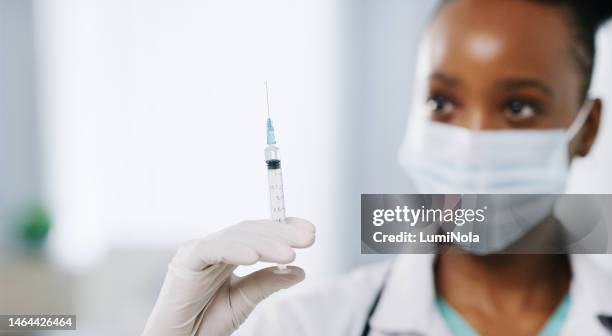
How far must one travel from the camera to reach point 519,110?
109 centimetres

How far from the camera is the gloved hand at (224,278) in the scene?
1049 millimetres

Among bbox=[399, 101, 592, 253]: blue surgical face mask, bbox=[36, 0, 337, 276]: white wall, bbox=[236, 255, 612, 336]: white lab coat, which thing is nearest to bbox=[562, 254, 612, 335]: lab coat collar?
bbox=[236, 255, 612, 336]: white lab coat

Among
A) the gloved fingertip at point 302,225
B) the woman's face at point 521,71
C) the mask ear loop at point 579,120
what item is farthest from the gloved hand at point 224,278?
the mask ear loop at point 579,120

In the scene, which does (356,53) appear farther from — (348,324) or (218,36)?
(348,324)

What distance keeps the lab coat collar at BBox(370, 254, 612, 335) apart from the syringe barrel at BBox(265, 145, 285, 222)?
28 centimetres

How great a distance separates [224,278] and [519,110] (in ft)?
2.14

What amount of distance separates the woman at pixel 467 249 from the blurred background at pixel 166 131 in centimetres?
8

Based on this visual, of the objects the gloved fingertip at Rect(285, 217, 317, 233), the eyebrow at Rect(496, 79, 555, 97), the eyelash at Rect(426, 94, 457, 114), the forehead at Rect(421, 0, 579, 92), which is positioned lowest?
the gloved fingertip at Rect(285, 217, 317, 233)

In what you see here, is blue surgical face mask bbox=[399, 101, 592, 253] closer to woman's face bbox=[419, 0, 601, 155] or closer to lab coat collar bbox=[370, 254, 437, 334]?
woman's face bbox=[419, 0, 601, 155]

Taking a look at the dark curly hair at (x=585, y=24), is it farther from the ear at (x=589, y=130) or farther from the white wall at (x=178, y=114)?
the white wall at (x=178, y=114)

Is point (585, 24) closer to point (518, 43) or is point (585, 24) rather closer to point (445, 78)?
point (518, 43)

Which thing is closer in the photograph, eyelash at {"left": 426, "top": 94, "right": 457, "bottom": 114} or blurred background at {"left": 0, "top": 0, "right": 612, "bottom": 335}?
eyelash at {"left": 426, "top": 94, "right": 457, "bottom": 114}

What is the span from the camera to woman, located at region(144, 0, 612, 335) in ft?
3.57

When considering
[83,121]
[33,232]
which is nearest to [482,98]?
[83,121]
